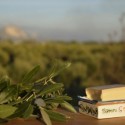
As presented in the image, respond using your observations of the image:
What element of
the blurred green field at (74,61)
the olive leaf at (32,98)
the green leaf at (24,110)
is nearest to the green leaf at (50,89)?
the olive leaf at (32,98)

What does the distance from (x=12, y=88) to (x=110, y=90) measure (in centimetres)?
33

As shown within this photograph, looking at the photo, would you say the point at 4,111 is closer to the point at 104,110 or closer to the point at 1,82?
the point at 1,82

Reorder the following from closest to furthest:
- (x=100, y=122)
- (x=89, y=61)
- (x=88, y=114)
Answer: (x=100, y=122) → (x=88, y=114) → (x=89, y=61)

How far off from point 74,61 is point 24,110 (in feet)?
29.2

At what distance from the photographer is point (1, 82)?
1.33 meters

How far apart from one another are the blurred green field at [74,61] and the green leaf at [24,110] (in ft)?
24.3

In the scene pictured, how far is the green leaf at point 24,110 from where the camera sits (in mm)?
1278

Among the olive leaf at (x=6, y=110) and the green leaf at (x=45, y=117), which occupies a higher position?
the olive leaf at (x=6, y=110)

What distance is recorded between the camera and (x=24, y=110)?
129cm

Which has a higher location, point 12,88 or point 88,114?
point 12,88

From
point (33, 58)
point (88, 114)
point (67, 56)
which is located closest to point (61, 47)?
point (67, 56)

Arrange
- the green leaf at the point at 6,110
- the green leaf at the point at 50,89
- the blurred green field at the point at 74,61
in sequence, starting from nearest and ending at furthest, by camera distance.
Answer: the green leaf at the point at 6,110 < the green leaf at the point at 50,89 < the blurred green field at the point at 74,61

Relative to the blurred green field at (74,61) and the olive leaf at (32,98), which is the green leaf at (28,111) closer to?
the olive leaf at (32,98)

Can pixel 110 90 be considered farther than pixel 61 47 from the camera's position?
No
